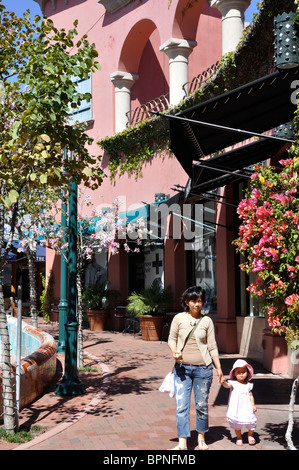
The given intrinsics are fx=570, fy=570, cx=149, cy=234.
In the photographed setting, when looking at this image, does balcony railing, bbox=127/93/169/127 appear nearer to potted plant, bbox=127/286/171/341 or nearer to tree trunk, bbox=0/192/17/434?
potted plant, bbox=127/286/171/341

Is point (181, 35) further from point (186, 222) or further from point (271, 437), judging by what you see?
point (271, 437)

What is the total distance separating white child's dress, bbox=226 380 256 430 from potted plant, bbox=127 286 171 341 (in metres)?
9.68

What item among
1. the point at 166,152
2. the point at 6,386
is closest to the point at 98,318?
the point at 166,152

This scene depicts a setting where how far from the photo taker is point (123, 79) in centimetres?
1994

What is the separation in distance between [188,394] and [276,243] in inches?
77.0

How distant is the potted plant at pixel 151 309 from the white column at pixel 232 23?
6.82 m

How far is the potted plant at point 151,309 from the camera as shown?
16.1 metres

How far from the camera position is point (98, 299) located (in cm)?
1922

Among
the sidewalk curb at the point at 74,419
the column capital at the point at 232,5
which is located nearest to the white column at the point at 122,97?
the column capital at the point at 232,5

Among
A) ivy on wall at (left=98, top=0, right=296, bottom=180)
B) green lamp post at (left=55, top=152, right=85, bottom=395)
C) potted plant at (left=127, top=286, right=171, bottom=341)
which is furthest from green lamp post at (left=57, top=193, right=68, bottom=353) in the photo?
ivy on wall at (left=98, top=0, right=296, bottom=180)

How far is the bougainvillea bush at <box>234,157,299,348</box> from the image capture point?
210 inches

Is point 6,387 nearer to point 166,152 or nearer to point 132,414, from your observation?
point 132,414
